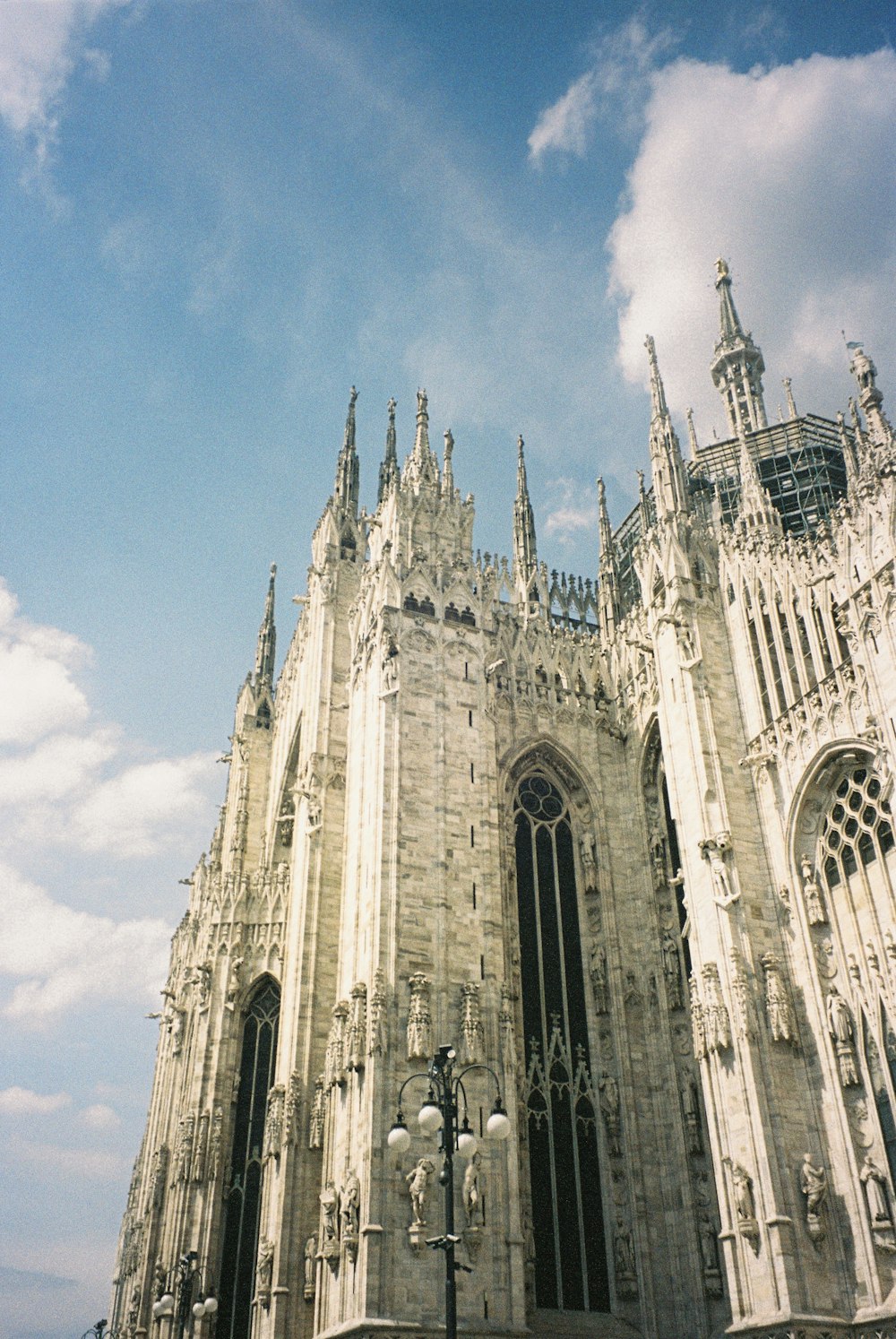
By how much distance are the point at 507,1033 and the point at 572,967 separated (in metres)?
4.23

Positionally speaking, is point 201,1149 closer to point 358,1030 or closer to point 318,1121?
point 318,1121

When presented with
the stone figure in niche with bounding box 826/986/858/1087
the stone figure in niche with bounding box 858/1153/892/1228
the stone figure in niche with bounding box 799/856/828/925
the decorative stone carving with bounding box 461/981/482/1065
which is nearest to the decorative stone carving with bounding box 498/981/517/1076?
the decorative stone carving with bounding box 461/981/482/1065

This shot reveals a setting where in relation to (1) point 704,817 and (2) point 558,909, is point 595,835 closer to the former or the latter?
(2) point 558,909

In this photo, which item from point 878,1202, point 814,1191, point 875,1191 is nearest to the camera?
point 878,1202

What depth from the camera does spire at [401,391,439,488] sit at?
3547 centimetres

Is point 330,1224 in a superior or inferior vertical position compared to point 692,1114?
inferior

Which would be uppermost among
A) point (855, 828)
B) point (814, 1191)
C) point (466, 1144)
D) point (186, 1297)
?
point (855, 828)

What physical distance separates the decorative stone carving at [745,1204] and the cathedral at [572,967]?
105 millimetres

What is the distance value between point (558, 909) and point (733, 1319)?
1069 centimetres

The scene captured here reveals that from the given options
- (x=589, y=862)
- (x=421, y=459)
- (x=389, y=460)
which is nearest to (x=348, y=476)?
(x=389, y=460)

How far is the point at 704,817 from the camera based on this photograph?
26.6 meters

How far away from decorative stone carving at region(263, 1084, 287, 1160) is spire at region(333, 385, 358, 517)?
904 inches

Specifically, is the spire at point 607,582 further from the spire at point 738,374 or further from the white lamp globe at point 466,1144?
the white lamp globe at point 466,1144

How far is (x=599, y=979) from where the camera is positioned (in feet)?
94.1
